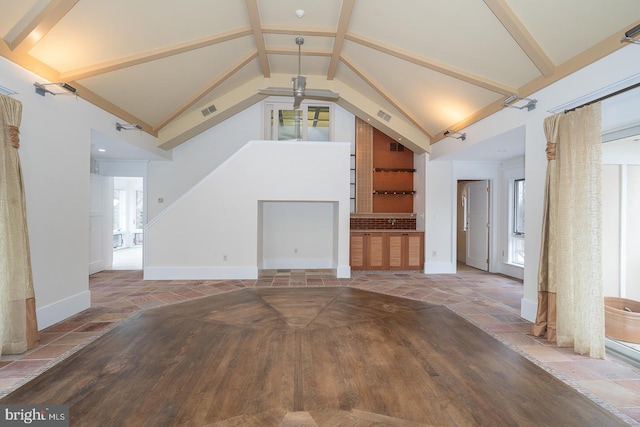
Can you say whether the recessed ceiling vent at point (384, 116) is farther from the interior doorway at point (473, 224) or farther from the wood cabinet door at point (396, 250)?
the interior doorway at point (473, 224)

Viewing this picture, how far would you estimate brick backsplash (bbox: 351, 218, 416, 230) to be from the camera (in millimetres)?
7328

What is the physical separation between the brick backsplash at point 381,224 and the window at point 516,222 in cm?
212

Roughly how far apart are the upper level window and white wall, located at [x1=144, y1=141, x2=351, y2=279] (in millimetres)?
1435

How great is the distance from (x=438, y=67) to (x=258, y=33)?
2780 mm

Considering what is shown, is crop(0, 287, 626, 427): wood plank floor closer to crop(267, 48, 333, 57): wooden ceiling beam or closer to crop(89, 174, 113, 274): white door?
crop(89, 174, 113, 274): white door

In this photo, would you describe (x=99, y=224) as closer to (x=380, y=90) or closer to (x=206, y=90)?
(x=206, y=90)

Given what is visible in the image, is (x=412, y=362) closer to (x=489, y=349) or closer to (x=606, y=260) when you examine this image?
(x=489, y=349)

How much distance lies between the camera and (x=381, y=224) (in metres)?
7.36

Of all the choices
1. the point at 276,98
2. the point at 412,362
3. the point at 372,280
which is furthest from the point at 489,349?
the point at 276,98

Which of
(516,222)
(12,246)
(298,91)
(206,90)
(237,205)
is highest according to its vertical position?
(206,90)

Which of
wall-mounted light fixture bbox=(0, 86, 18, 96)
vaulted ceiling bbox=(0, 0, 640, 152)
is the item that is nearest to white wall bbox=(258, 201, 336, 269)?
vaulted ceiling bbox=(0, 0, 640, 152)

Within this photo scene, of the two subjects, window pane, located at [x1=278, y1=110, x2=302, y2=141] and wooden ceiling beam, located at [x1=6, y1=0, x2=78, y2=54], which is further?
window pane, located at [x1=278, y1=110, x2=302, y2=141]

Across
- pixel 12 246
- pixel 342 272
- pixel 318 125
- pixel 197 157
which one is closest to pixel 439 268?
pixel 342 272

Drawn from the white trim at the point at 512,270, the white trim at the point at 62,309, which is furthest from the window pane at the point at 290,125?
the white trim at the point at 512,270
